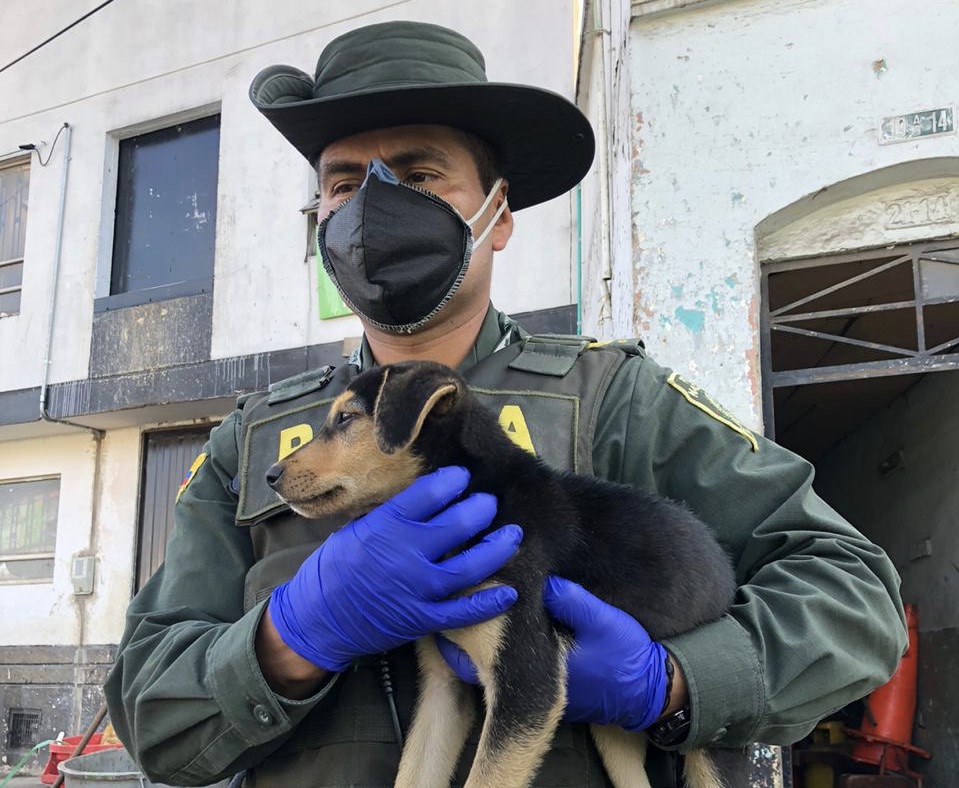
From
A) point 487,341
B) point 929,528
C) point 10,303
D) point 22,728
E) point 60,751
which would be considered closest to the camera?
point 487,341

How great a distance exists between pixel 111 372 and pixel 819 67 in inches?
396

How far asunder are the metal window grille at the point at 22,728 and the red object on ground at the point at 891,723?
10664mm

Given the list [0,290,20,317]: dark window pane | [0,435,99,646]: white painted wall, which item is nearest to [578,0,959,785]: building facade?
[0,435,99,646]: white painted wall

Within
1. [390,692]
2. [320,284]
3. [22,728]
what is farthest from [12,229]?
[390,692]

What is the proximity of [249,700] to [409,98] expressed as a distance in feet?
5.39

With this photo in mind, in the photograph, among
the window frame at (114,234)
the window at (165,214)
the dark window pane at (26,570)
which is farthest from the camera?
the dark window pane at (26,570)

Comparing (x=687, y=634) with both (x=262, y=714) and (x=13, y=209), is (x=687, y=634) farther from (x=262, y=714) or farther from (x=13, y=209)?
(x=13, y=209)

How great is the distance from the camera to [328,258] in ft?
9.05

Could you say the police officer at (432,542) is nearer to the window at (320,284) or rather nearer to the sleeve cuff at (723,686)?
the sleeve cuff at (723,686)

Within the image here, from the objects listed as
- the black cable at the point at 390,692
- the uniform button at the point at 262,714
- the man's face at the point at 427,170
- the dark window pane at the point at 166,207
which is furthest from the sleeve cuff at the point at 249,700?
the dark window pane at the point at 166,207

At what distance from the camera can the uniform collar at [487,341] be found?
281 cm

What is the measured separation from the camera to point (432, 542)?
7.12 ft

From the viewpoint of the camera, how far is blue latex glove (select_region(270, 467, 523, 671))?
2125 mm

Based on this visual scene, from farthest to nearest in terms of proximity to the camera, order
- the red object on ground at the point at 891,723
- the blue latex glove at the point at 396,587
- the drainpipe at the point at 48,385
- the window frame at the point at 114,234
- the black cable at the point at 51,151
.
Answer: the black cable at the point at 51,151
the drainpipe at the point at 48,385
the window frame at the point at 114,234
the red object on ground at the point at 891,723
the blue latex glove at the point at 396,587
